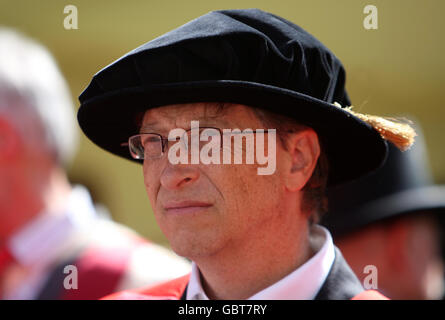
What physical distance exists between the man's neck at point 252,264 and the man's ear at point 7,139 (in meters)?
1.61

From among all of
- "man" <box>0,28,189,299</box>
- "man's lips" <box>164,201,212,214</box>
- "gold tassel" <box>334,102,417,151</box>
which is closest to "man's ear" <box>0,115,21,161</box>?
"man" <box>0,28,189,299</box>

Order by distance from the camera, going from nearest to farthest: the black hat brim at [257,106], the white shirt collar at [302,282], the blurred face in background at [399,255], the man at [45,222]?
the black hat brim at [257,106]
the white shirt collar at [302,282]
the man at [45,222]
the blurred face in background at [399,255]

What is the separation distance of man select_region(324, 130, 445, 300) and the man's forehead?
155cm

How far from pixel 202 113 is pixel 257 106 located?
16cm

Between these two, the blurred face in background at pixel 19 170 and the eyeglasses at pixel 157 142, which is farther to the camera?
the blurred face in background at pixel 19 170

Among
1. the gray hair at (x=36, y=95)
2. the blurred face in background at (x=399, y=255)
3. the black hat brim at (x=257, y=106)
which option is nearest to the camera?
the black hat brim at (x=257, y=106)

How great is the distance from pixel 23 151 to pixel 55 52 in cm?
130

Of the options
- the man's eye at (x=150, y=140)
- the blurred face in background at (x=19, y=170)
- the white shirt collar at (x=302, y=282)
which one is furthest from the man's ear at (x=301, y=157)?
the blurred face in background at (x=19, y=170)

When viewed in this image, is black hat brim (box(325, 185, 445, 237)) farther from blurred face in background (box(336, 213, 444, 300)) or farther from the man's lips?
the man's lips

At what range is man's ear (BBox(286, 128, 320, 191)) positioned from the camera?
2.03 metres

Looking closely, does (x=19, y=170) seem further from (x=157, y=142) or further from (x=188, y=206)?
(x=188, y=206)

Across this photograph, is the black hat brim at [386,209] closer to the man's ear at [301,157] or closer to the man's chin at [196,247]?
the man's ear at [301,157]

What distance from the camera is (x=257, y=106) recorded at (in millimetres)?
1954

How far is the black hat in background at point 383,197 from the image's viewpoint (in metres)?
3.52
